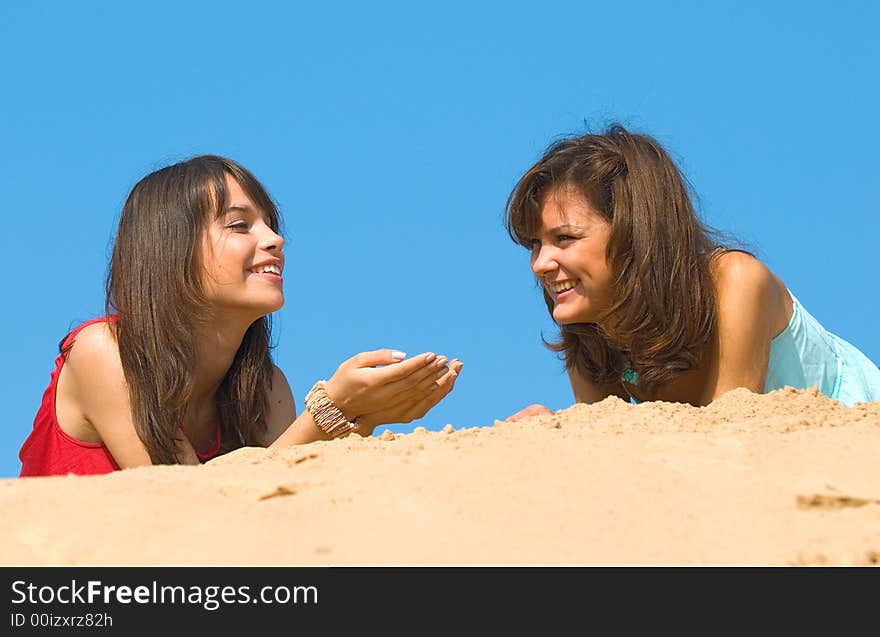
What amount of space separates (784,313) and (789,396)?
1562 mm

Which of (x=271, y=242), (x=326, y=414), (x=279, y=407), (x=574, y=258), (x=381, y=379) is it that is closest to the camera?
(x=381, y=379)

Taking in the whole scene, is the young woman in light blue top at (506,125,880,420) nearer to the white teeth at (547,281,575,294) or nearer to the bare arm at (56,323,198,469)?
the white teeth at (547,281,575,294)

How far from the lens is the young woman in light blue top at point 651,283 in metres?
4.72

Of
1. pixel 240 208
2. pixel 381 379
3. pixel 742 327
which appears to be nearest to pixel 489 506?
pixel 381 379

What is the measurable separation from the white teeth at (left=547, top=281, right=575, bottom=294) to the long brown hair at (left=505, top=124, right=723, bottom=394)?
203 mm

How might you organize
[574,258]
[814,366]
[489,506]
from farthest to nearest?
[814,366]
[574,258]
[489,506]

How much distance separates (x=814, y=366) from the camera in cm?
524

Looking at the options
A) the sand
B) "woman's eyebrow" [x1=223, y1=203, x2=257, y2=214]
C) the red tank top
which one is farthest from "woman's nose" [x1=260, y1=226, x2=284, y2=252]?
the sand

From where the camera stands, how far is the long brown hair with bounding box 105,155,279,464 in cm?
475

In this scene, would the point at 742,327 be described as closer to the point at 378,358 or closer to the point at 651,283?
the point at 651,283

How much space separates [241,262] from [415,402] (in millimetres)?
989

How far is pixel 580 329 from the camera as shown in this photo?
17.6ft
